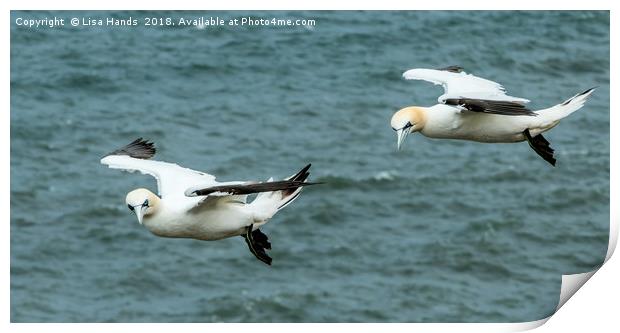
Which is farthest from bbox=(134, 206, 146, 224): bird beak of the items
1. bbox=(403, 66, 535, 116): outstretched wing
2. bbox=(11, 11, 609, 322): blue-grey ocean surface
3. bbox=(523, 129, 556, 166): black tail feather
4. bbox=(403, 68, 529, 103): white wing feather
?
bbox=(11, 11, 609, 322): blue-grey ocean surface

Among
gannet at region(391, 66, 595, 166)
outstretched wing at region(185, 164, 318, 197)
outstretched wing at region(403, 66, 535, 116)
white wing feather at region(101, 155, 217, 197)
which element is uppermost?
outstretched wing at region(403, 66, 535, 116)

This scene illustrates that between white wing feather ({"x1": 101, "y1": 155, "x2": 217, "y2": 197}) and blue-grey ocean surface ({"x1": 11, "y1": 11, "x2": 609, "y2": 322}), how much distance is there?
258 inches

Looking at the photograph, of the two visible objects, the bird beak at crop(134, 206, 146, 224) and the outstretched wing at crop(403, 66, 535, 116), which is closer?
the outstretched wing at crop(403, 66, 535, 116)

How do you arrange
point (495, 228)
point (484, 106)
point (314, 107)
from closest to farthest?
point (484, 106) < point (314, 107) < point (495, 228)

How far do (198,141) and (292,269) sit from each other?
11.2 ft

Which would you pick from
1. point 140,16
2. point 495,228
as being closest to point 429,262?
point 495,228

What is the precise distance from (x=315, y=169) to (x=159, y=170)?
1262 cm

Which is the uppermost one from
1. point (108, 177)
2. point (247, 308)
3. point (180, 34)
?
point (180, 34)

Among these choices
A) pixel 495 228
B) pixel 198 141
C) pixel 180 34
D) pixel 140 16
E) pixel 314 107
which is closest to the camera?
pixel 140 16

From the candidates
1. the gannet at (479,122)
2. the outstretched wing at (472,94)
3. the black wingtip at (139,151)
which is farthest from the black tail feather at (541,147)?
the black wingtip at (139,151)

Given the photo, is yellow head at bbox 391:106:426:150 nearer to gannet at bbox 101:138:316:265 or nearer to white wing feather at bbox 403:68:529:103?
white wing feather at bbox 403:68:529:103

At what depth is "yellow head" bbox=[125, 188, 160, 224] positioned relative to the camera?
36.9 ft

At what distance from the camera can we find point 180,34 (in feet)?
65.9

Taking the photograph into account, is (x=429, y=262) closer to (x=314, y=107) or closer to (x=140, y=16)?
(x=314, y=107)
